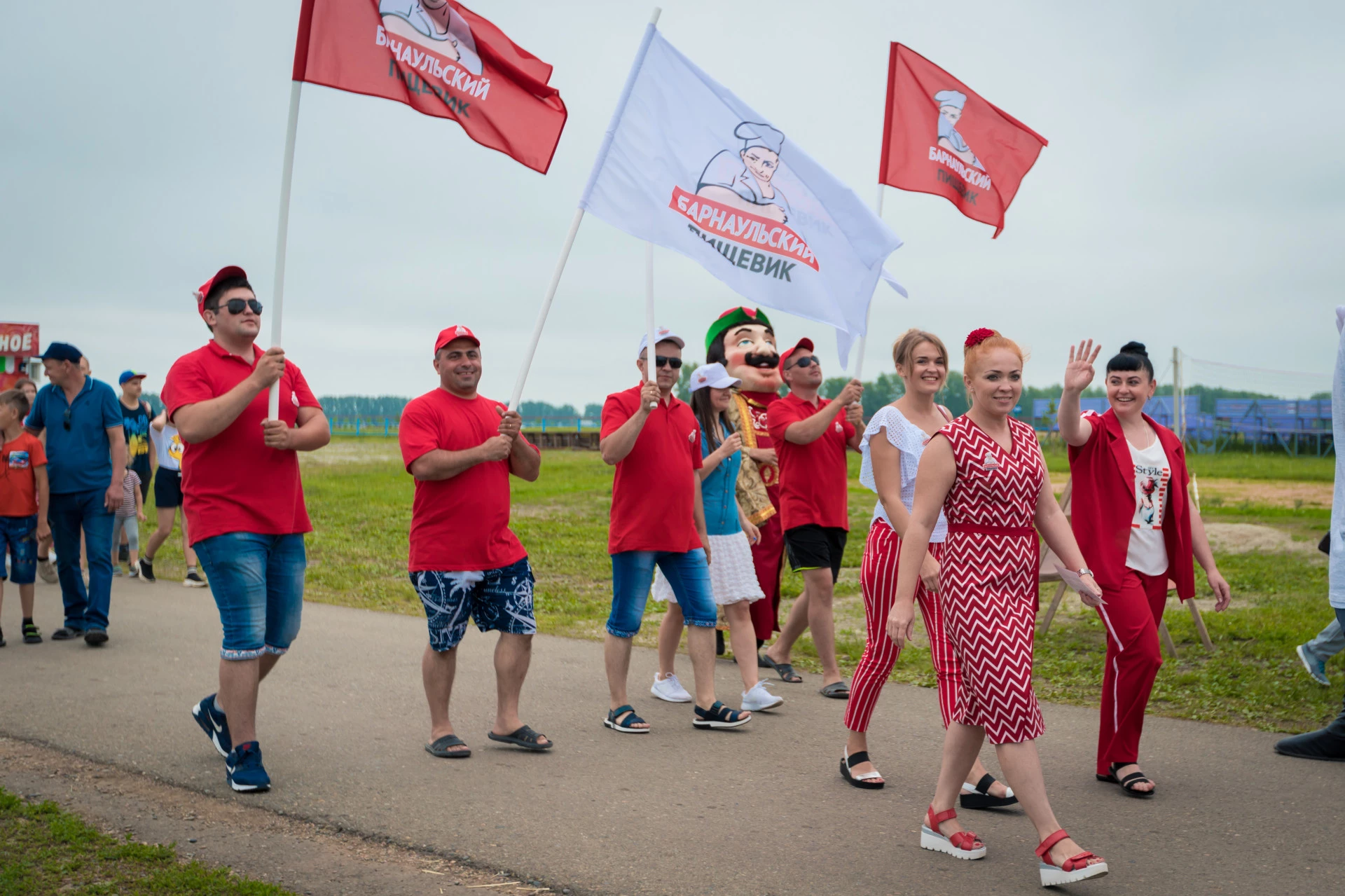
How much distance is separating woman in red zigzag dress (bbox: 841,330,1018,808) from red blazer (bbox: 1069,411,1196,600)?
69cm

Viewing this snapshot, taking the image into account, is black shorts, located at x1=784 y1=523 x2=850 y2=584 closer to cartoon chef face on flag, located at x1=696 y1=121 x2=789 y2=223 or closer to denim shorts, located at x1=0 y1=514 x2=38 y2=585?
cartoon chef face on flag, located at x1=696 y1=121 x2=789 y2=223

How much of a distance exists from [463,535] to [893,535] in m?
2.04

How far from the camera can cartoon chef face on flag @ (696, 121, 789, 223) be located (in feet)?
20.4

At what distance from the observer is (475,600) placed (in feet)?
18.4

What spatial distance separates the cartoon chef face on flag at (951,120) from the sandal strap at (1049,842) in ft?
16.7

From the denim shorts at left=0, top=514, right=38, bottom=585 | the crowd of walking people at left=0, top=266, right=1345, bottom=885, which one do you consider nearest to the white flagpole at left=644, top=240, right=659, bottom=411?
the crowd of walking people at left=0, top=266, right=1345, bottom=885

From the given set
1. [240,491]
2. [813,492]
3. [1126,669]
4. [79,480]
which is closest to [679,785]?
[1126,669]

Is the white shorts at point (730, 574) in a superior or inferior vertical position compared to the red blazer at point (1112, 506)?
inferior

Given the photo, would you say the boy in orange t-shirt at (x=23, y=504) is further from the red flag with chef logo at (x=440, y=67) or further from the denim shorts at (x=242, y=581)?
the red flag with chef logo at (x=440, y=67)

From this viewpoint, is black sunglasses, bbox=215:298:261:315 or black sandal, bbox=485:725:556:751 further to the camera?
black sandal, bbox=485:725:556:751

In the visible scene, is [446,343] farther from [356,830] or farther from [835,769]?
[835,769]

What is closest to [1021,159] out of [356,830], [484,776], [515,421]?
[515,421]

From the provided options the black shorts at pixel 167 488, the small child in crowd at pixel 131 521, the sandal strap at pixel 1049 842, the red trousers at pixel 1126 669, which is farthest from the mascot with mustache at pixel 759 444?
the small child in crowd at pixel 131 521

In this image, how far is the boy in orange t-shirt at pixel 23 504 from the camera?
8672 mm
